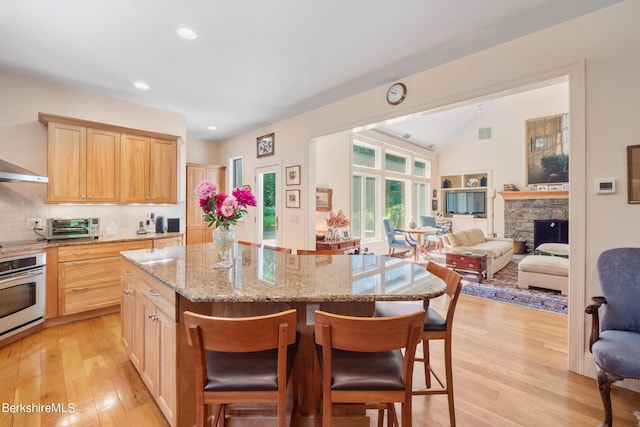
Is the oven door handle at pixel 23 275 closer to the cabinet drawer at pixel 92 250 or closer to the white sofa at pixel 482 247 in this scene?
the cabinet drawer at pixel 92 250

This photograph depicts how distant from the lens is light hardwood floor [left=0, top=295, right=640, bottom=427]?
177 centimetres

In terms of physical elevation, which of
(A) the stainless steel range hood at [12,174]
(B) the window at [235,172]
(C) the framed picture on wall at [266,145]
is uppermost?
(C) the framed picture on wall at [266,145]

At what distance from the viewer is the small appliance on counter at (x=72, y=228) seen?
3258 millimetres

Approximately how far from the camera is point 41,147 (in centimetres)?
340

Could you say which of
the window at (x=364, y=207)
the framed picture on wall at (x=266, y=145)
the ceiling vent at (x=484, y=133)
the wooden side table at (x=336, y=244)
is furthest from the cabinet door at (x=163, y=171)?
the ceiling vent at (x=484, y=133)

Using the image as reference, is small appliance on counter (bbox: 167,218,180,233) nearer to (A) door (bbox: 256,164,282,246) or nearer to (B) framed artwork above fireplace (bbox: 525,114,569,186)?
(A) door (bbox: 256,164,282,246)

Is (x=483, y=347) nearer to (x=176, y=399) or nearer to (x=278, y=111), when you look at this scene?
(x=176, y=399)

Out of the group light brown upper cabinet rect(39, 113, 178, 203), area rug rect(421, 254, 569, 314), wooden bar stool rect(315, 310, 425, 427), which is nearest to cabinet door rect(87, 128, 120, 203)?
light brown upper cabinet rect(39, 113, 178, 203)

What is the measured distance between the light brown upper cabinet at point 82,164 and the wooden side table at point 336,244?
2.94 m

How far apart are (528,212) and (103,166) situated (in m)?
9.63

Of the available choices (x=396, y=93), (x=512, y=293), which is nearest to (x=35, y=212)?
(x=396, y=93)

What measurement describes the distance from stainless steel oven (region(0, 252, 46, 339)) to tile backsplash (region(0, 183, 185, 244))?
2.30ft

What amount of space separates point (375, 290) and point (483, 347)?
6.45ft

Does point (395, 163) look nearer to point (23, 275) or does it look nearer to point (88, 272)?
point (88, 272)
